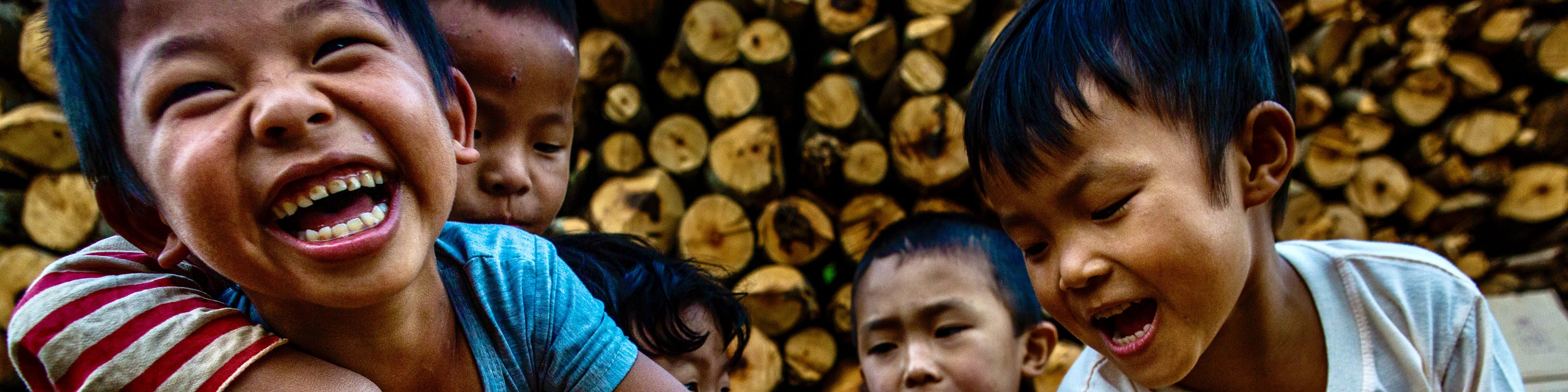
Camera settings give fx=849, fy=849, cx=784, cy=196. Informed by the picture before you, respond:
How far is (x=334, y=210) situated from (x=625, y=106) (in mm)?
1265

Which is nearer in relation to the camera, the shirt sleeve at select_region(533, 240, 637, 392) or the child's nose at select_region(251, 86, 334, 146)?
the child's nose at select_region(251, 86, 334, 146)

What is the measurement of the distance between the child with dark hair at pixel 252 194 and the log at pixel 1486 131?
2249mm

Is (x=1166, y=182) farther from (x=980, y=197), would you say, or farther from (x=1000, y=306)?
(x=980, y=197)

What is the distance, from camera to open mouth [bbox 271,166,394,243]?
2.02ft

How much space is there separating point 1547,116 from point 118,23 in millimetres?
2658

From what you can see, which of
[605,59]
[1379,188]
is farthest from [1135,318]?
[1379,188]

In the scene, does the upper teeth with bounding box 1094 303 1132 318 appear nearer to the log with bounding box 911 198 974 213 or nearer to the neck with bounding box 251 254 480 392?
the neck with bounding box 251 254 480 392

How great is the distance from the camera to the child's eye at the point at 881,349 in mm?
1387

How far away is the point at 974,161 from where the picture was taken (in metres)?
0.93

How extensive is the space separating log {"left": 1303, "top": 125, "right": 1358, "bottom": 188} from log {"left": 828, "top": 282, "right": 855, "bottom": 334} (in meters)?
1.13

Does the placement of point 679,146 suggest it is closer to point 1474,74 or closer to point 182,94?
point 182,94

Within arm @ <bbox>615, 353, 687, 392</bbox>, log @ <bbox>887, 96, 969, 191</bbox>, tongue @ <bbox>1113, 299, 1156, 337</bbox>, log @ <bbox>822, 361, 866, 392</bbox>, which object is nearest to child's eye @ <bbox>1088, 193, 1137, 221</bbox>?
tongue @ <bbox>1113, 299, 1156, 337</bbox>

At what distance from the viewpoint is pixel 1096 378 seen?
3.52 ft

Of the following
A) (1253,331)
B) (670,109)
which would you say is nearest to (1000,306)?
(1253,331)
